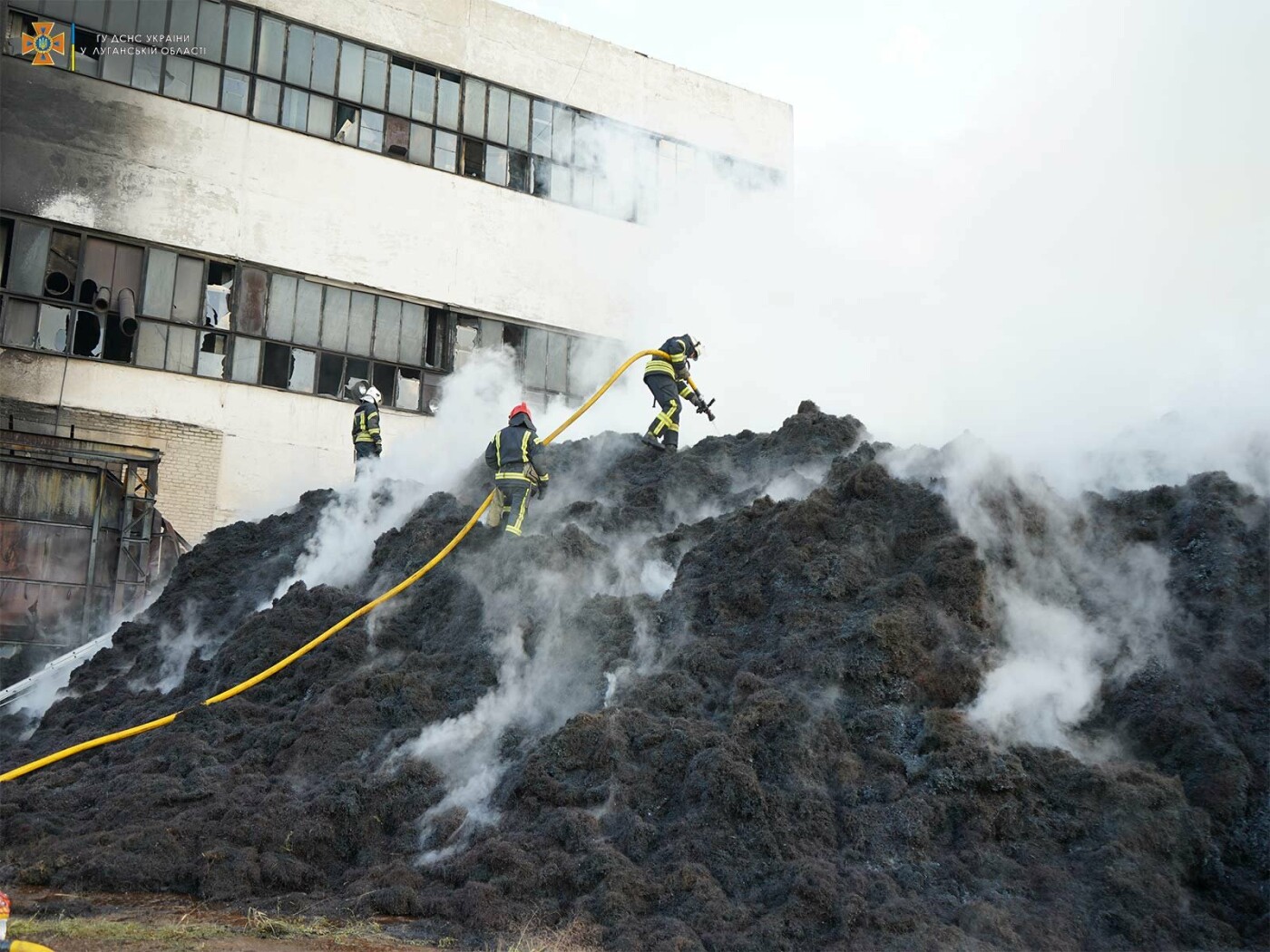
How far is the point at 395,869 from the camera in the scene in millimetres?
6664

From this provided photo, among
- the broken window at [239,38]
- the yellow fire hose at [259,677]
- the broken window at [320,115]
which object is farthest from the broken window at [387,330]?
the yellow fire hose at [259,677]

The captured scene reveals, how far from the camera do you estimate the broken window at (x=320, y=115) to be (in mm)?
19828

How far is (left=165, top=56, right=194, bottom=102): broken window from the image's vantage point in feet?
61.0

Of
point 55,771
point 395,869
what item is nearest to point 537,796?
point 395,869

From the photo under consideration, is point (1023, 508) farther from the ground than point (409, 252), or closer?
closer

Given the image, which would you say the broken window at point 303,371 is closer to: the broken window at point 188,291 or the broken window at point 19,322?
the broken window at point 188,291

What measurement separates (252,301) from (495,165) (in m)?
5.75

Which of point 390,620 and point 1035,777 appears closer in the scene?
point 1035,777

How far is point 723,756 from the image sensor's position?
680 cm

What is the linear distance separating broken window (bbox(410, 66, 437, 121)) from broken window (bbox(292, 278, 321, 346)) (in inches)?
161

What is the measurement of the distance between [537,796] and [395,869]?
1.00 m

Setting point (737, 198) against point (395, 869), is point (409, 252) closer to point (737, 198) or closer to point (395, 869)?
point (737, 198)

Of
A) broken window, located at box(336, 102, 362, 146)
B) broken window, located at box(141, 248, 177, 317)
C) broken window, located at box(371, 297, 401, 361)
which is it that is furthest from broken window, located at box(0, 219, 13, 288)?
broken window, located at box(371, 297, 401, 361)

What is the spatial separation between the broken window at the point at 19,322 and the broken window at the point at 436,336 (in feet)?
21.7
